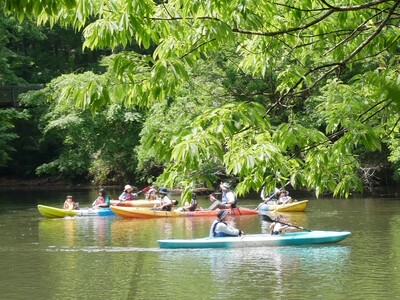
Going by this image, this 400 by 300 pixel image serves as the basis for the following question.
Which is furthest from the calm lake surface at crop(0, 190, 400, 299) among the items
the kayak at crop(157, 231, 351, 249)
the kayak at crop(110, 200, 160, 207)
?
the kayak at crop(110, 200, 160, 207)

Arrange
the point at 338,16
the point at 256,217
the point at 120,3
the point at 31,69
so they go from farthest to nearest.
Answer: the point at 31,69, the point at 256,217, the point at 338,16, the point at 120,3

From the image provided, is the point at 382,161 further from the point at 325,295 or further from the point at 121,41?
the point at 121,41

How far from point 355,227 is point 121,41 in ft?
52.0

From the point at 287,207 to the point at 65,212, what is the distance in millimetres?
7008

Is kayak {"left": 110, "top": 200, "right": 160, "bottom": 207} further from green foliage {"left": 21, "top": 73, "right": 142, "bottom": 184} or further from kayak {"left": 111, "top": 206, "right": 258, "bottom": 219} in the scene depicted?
green foliage {"left": 21, "top": 73, "right": 142, "bottom": 184}

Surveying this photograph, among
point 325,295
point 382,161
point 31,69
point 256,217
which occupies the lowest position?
point 325,295

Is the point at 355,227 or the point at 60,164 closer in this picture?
the point at 355,227

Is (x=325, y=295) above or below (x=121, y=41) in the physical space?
below

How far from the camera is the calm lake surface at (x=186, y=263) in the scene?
37.8 ft

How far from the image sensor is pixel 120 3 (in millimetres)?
3539

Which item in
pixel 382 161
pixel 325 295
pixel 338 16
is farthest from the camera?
pixel 382 161

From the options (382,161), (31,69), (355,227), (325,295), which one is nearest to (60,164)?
(31,69)

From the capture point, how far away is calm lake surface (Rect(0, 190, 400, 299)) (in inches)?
454

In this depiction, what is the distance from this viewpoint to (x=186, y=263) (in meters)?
14.0
